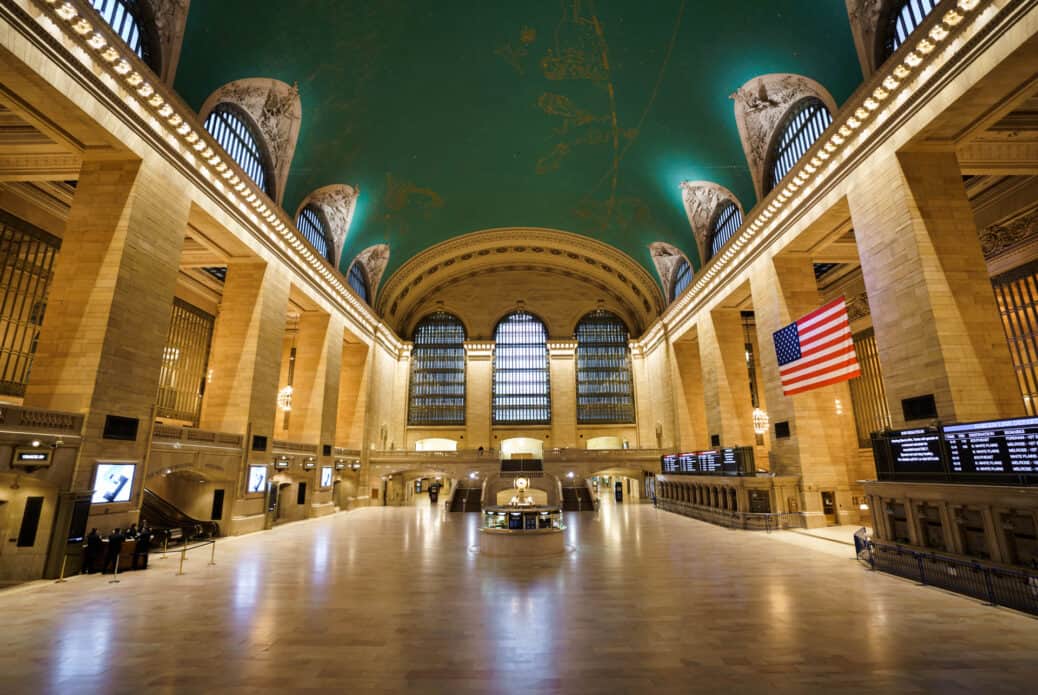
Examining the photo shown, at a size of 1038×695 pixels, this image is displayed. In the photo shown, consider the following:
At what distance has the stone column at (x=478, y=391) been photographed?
35.3 metres

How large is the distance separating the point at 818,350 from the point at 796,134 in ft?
25.9

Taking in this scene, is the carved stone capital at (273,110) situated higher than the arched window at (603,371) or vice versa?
the carved stone capital at (273,110)

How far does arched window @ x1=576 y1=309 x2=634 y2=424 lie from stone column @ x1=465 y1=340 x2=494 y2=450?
22.7 ft

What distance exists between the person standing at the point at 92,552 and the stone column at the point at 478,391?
2611cm

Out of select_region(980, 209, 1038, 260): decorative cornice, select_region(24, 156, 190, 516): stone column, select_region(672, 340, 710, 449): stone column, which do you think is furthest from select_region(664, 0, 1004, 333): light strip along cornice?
select_region(24, 156, 190, 516): stone column

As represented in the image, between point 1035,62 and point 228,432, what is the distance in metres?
21.5

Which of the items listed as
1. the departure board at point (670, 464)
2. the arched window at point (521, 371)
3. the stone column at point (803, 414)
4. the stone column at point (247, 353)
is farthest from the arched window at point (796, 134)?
the arched window at point (521, 371)

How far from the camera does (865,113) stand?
1173 centimetres

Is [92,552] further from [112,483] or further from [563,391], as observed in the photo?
[563,391]

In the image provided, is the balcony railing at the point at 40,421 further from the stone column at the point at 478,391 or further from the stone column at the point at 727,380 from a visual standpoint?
the stone column at the point at 478,391

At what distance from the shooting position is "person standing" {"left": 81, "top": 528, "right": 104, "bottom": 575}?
930 centimetres

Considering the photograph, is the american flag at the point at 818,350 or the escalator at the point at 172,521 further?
the escalator at the point at 172,521

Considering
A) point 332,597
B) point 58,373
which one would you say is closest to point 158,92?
point 58,373

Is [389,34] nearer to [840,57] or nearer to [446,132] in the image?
[446,132]
